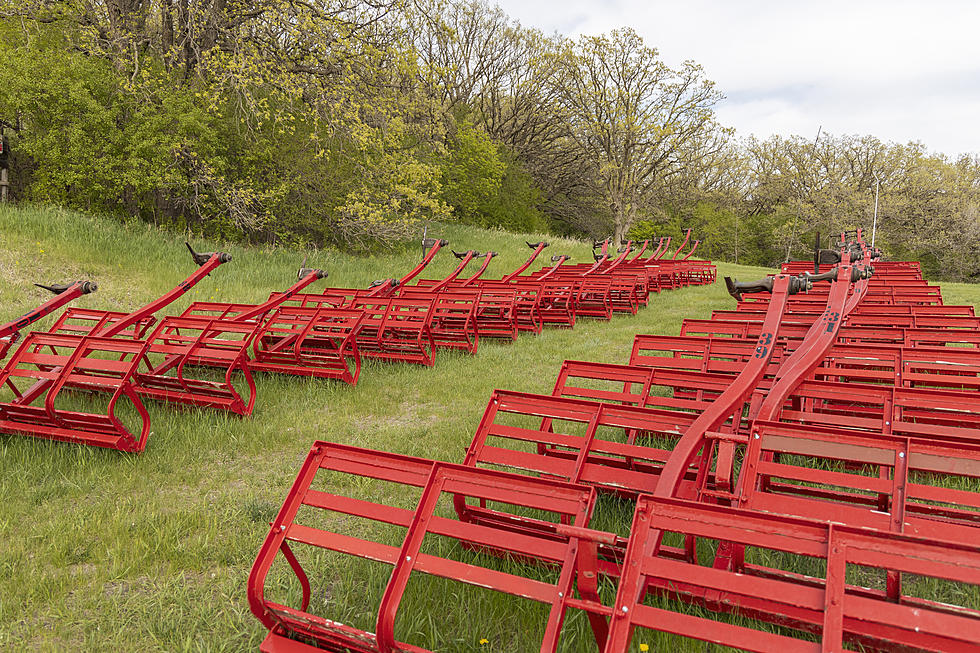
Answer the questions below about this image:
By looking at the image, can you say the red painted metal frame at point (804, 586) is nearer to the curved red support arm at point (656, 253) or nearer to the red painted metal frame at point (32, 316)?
the red painted metal frame at point (32, 316)

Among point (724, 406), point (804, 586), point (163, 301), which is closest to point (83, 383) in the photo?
point (163, 301)

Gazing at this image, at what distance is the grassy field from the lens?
Answer: 8.41 feet

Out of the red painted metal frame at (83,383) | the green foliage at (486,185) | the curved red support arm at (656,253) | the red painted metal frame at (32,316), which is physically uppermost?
the green foliage at (486,185)

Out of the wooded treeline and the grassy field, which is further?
the wooded treeline

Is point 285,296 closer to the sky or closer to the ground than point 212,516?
closer to the sky

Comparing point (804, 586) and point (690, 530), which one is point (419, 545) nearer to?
point (690, 530)

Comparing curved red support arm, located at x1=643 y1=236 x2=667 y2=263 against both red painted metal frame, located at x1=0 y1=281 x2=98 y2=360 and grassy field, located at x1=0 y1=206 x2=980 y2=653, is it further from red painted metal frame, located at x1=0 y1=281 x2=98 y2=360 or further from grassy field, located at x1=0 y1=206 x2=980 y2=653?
red painted metal frame, located at x1=0 y1=281 x2=98 y2=360

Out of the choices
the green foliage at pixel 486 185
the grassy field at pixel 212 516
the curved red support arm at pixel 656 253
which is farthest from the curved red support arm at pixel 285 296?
the green foliage at pixel 486 185

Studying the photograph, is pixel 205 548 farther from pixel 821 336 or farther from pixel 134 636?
pixel 821 336

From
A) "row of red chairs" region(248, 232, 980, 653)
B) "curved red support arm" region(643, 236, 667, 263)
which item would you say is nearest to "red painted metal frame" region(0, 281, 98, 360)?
"row of red chairs" region(248, 232, 980, 653)

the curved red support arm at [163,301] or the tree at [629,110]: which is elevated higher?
the tree at [629,110]

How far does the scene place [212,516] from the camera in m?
3.51

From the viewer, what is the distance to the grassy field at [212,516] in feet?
8.41

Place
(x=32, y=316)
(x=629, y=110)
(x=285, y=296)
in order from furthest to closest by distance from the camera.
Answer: (x=629, y=110), (x=285, y=296), (x=32, y=316)
